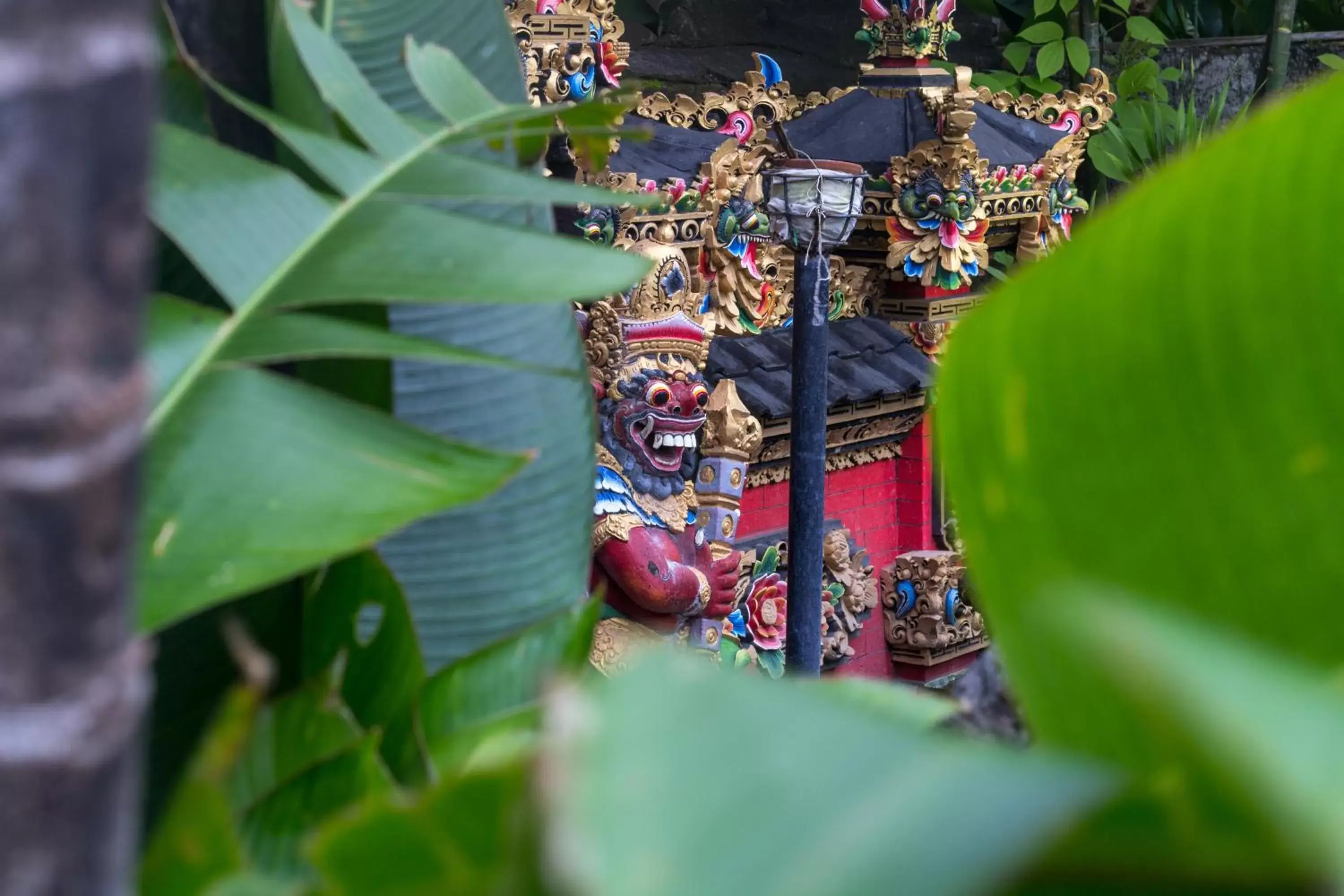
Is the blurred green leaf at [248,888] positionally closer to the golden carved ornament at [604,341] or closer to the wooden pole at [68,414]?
the wooden pole at [68,414]

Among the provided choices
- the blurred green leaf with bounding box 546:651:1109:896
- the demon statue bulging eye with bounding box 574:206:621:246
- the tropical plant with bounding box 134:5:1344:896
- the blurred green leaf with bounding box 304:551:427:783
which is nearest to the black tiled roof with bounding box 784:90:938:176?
the demon statue bulging eye with bounding box 574:206:621:246

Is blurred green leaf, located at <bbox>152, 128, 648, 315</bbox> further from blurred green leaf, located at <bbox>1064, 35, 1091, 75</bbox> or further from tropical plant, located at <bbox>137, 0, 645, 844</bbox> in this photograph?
blurred green leaf, located at <bbox>1064, 35, 1091, 75</bbox>

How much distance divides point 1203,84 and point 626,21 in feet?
6.95

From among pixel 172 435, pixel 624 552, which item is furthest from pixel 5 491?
pixel 624 552

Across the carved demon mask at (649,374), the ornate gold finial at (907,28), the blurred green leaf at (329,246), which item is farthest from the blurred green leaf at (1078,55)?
the blurred green leaf at (329,246)

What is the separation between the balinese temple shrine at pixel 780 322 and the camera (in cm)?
279

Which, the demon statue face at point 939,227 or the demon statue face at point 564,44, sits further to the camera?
the demon statue face at point 939,227

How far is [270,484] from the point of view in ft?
1.04

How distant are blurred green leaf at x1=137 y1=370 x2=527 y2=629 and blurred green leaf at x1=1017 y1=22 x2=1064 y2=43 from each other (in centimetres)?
461

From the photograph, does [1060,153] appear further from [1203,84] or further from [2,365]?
[2,365]

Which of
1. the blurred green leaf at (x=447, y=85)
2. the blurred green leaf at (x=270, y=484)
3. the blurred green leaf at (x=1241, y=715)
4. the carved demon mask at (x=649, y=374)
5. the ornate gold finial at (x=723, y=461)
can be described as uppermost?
the blurred green leaf at (x=447, y=85)

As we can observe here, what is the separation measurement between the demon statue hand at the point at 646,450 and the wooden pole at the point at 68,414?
8.23 ft

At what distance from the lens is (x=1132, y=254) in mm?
221

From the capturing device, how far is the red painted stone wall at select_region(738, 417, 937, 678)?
3.75 meters
